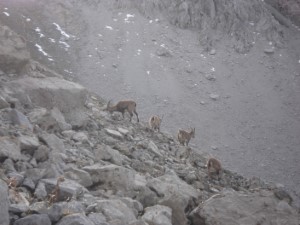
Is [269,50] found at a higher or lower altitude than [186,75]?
higher

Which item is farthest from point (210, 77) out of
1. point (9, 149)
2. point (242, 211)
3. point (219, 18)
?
point (9, 149)

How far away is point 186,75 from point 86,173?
84.3 feet

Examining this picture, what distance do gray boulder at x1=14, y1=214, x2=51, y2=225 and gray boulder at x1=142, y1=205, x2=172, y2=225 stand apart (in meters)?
2.51

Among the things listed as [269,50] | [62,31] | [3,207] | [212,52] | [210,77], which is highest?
[3,207]

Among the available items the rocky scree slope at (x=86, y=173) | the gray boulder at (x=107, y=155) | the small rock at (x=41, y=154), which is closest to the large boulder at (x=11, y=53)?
the rocky scree slope at (x=86, y=173)

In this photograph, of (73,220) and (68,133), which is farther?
(68,133)

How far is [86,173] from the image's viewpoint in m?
7.74

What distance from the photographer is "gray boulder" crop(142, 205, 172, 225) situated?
692 cm

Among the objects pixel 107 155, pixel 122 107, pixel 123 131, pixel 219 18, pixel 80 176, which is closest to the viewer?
pixel 80 176

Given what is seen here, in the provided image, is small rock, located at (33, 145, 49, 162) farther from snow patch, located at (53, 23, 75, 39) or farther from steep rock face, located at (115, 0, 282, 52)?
steep rock face, located at (115, 0, 282, 52)

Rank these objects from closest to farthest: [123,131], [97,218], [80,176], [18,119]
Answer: [97,218] → [80,176] → [18,119] → [123,131]

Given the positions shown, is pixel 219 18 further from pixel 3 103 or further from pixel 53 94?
pixel 3 103

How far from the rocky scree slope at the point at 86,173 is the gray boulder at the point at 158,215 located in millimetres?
18

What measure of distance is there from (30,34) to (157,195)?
2420 cm
